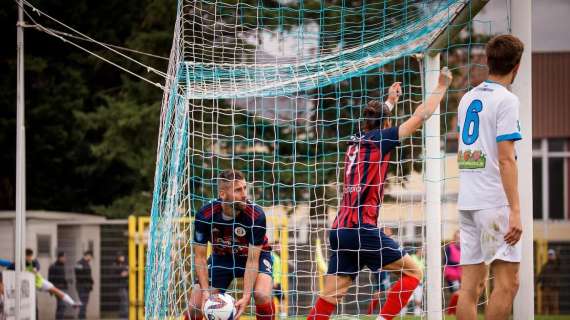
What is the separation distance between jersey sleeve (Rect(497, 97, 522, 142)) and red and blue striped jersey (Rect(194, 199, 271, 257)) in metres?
2.99

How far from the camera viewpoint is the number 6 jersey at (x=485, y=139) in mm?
5973

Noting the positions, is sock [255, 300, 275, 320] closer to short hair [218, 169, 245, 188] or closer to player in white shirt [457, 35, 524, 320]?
short hair [218, 169, 245, 188]

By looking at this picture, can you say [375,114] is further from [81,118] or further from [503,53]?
[81,118]

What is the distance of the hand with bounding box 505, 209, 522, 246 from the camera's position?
5809 mm

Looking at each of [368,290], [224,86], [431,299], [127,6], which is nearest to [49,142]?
[127,6]

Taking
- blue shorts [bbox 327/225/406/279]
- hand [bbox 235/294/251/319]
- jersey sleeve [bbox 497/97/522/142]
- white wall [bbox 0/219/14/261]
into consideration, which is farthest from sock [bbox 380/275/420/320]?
white wall [bbox 0/219/14/261]

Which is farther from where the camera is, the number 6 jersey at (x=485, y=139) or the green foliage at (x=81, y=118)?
the green foliage at (x=81, y=118)

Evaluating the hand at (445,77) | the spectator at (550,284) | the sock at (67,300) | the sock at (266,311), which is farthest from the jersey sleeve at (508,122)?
the spectator at (550,284)

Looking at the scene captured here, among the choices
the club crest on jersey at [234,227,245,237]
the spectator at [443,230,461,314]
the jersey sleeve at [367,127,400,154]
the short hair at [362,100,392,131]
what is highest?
the short hair at [362,100,392,131]

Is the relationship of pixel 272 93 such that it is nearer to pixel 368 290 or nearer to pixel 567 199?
pixel 368 290

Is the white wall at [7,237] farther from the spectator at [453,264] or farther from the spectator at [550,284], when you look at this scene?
the spectator at [550,284]

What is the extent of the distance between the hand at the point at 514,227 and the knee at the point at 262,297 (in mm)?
3108

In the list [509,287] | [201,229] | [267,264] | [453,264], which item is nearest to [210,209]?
[201,229]

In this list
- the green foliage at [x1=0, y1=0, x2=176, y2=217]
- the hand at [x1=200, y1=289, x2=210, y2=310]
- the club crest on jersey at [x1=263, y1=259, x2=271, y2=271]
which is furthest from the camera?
the green foliage at [x1=0, y1=0, x2=176, y2=217]
